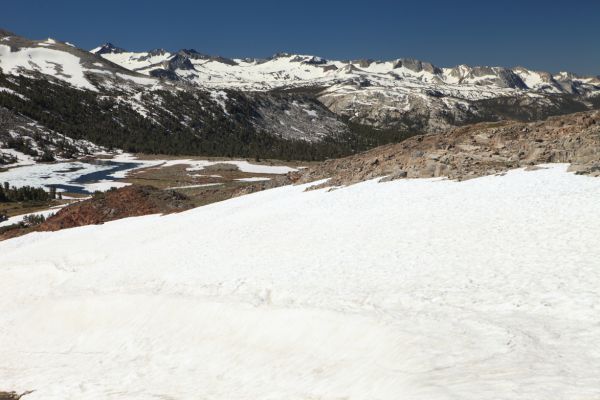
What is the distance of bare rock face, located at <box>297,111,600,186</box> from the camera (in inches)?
1332

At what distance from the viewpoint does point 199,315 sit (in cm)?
2103

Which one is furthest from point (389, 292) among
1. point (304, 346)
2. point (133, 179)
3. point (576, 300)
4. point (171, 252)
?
point (133, 179)

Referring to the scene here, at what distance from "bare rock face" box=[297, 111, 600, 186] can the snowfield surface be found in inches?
85.3

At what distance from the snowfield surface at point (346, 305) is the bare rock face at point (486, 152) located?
2166mm

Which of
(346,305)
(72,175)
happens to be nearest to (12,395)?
(346,305)

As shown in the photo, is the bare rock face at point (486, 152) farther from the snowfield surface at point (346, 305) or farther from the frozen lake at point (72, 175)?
the frozen lake at point (72, 175)

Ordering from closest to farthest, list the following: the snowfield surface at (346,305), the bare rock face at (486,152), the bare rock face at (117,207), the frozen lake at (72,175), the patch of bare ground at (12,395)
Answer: the snowfield surface at (346,305) → the patch of bare ground at (12,395) → the bare rock face at (486,152) → the bare rock face at (117,207) → the frozen lake at (72,175)

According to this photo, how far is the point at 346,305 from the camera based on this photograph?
1825 cm

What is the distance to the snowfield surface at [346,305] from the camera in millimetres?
13188

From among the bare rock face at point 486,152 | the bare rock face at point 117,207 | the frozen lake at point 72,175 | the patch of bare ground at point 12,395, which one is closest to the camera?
the patch of bare ground at point 12,395

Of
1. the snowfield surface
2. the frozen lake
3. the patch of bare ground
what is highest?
the frozen lake

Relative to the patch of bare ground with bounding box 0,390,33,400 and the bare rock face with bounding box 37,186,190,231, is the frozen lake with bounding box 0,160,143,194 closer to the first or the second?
the bare rock face with bounding box 37,186,190,231

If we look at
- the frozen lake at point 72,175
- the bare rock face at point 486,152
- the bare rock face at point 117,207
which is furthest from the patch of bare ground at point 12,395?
the frozen lake at point 72,175

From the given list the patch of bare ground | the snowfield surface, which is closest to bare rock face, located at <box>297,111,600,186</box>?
the snowfield surface
